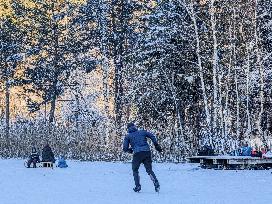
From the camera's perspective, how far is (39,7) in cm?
4209

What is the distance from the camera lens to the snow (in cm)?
1236

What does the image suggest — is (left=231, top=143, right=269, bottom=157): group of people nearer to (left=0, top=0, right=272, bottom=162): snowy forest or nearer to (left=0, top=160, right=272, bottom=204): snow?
(left=0, top=160, right=272, bottom=204): snow

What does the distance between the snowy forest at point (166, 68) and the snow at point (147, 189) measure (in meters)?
6.73

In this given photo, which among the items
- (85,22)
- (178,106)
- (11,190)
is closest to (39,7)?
(85,22)

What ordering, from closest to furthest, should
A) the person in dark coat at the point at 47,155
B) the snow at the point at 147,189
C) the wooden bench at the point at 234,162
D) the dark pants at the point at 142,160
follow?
the snow at the point at 147,189, the dark pants at the point at 142,160, the wooden bench at the point at 234,162, the person in dark coat at the point at 47,155

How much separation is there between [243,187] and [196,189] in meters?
1.17

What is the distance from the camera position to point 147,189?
14.8 metres

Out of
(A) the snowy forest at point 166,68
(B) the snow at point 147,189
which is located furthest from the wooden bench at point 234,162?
(A) the snowy forest at point 166,68

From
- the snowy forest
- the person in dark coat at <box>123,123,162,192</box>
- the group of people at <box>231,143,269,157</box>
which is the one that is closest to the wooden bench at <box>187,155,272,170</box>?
the group of people at <box>231,143,269,157</box>

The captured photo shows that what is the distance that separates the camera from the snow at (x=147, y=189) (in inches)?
487

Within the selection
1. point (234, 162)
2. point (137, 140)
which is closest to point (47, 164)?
point (234, 162)

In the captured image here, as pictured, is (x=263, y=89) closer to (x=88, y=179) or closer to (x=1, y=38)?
(x=88, y=179)

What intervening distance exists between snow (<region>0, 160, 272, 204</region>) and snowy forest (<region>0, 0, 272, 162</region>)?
6.73 metres

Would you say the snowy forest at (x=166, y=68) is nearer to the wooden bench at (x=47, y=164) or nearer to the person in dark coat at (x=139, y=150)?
the wooden bench at (x=47, y=164)
